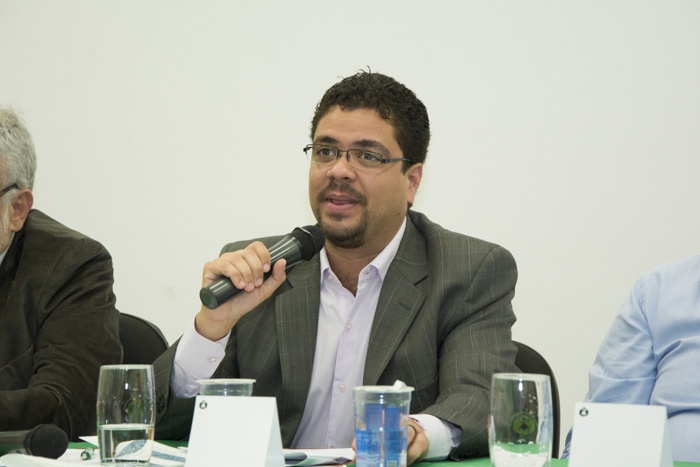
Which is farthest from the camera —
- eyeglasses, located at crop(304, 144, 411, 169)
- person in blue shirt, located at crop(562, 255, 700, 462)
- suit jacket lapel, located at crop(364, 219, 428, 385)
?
eyeglasses, located at crop(304, 144, 411, 169)

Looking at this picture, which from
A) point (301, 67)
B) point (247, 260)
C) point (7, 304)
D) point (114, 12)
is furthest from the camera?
point (114, 12)

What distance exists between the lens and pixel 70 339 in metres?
2.45

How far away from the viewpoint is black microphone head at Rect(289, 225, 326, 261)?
2109mm

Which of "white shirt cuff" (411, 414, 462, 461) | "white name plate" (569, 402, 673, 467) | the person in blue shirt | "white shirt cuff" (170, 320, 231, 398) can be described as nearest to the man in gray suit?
"white shirt cuff" (170, 320, 231, 398)

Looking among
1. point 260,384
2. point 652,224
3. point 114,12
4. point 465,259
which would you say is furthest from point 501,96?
point 114,12

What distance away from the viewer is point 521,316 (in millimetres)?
3201

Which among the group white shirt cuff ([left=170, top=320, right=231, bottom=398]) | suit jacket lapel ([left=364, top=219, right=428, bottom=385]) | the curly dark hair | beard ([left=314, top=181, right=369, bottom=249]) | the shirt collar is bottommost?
Answer: white shirt cuff ([left=170, top=320, right=231, bottom=398])

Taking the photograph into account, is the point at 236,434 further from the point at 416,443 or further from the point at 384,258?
the point at 384,258

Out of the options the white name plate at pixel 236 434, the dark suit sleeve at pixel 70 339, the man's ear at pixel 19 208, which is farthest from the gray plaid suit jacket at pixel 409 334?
the man's ear at pixel 19 208

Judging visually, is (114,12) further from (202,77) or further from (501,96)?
(501,96)

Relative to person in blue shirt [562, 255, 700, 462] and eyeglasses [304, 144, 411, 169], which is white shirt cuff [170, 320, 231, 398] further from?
person in blue shirt [562, 255, 700, 462]

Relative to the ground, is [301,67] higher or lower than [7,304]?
higher

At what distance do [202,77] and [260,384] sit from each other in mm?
1812

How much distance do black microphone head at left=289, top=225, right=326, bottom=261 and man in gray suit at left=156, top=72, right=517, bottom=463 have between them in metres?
0.08
